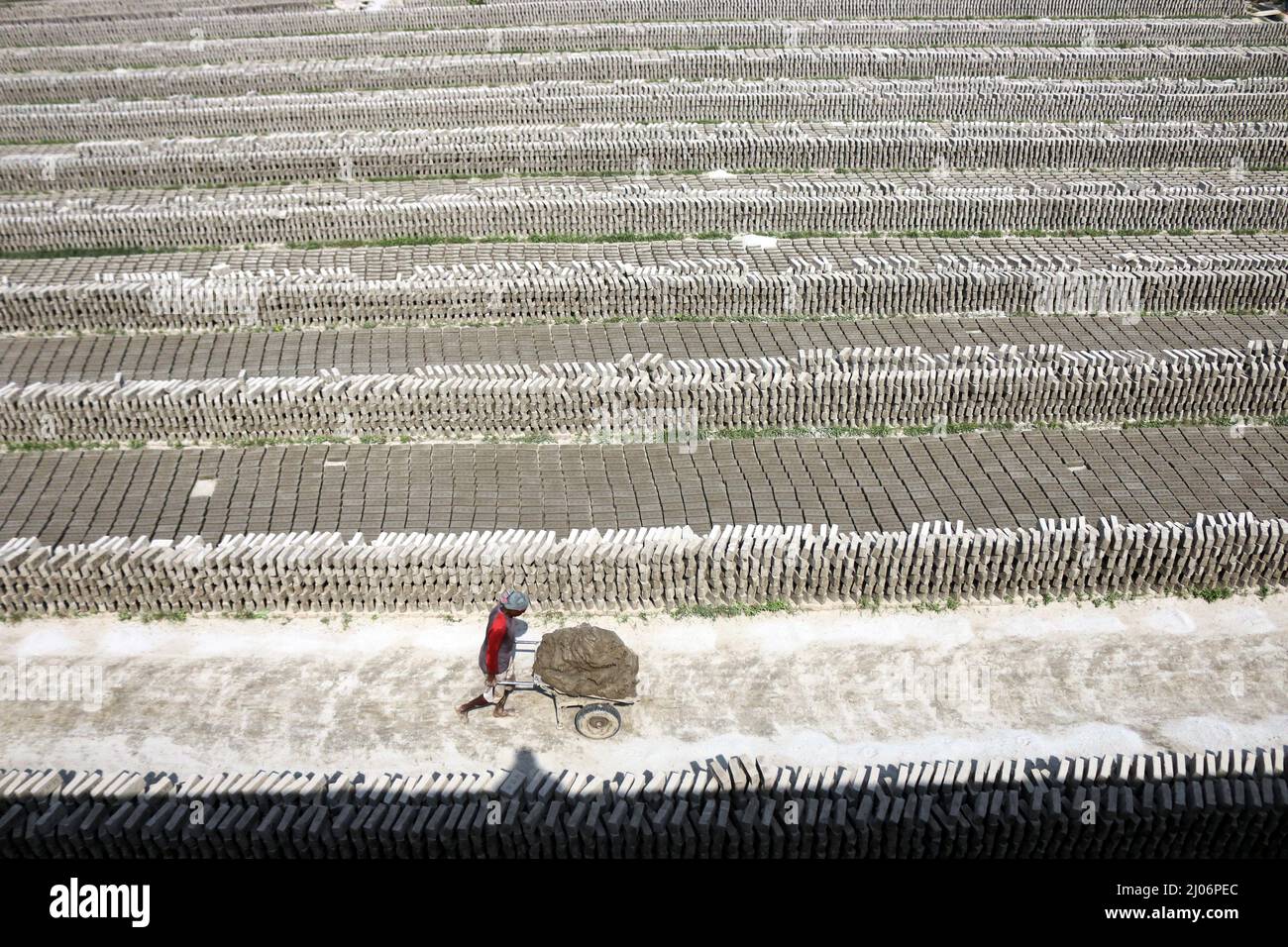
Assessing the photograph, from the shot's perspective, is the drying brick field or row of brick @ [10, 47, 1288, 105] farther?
row of brick @ [10, 47, 1288, 105]

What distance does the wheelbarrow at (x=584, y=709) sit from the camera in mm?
12742

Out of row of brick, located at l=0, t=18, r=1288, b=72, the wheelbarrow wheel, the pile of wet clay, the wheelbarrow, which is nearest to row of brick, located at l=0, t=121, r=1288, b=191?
row of brick, located at l=0, t=18, r=1288, b=72

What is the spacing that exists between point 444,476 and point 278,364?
5.78m

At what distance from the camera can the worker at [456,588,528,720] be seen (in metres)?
12.1

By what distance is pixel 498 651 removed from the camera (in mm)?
12383

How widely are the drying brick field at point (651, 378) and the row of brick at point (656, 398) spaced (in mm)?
90

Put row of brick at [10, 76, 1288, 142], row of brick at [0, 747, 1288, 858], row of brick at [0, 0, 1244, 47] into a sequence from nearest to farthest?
row of brick at [0, 747, 1288, 858]
row of brick at [10, 76, 1288, 142]
row of brick at [0, 0, 1244, 47]

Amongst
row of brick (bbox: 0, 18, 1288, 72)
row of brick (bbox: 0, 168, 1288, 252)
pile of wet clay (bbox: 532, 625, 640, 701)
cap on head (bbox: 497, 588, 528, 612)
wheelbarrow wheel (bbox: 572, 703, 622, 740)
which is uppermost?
row of brick (bbox: 0, 18, 1288, 72)

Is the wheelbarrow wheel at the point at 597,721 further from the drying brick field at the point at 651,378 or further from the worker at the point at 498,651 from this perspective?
the drying brick field at the point at 651,378

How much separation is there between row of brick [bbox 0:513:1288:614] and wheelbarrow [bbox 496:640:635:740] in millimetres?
1918

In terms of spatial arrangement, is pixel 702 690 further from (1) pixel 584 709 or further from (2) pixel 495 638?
(2) pixel 495 638

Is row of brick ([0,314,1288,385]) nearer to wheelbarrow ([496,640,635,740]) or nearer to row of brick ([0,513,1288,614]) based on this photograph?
row of brick ([0,513,1288,614])

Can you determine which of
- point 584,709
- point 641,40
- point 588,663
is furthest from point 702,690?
point 641,40
